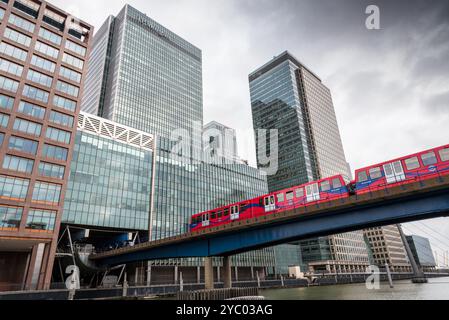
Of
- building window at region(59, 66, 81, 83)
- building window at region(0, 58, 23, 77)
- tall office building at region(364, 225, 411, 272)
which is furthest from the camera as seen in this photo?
tall office building at region(364, 225, 411, 272)

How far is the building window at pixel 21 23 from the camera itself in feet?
179

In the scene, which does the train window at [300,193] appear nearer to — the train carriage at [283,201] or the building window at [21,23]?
the train carriage at [283,201]

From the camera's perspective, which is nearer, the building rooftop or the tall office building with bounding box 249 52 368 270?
the tall office building with bounding box 249 52 368 270

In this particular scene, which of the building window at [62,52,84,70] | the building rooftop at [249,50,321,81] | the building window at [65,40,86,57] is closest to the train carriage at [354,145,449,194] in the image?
the building window at [62,52,84,70]

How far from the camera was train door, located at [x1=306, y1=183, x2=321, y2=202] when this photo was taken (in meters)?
32.2

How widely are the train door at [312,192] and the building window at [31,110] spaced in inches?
1967

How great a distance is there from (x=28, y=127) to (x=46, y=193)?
41.0 ft

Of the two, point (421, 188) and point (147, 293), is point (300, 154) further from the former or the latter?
point (421, 188)

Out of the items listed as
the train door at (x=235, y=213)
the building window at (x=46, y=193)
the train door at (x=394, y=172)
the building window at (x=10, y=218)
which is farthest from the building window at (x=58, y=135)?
the train door at (x=394, y=172)

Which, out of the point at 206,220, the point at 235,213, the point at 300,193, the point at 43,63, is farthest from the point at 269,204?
the point at 43,63

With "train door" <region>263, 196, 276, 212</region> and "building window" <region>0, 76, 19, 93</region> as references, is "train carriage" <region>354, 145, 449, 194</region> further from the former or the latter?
"building window" <region>0, 76, 19, 93</region>

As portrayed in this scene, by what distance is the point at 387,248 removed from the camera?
162 m

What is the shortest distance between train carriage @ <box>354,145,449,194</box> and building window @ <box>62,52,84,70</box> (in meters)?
60.6
